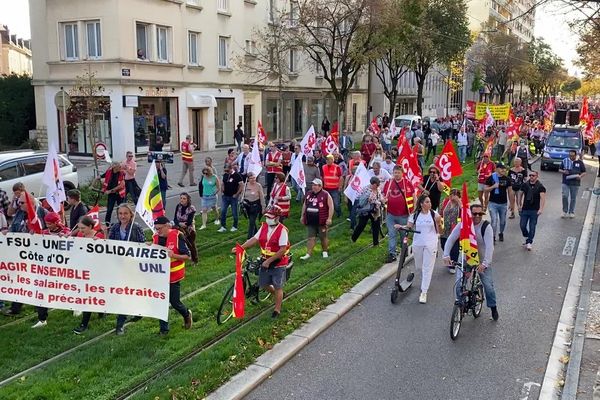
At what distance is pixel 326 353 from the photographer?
302 inches

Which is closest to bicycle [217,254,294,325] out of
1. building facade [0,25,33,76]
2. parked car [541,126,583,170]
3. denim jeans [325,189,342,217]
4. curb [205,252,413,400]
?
curb [205,252,413,400]

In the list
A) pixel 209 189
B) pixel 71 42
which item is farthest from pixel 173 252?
pixel 71 42

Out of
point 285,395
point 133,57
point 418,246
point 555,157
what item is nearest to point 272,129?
point 133,57

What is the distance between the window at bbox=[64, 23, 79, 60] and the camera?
91.0 ft

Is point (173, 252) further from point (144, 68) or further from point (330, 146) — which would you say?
point (144, 68)

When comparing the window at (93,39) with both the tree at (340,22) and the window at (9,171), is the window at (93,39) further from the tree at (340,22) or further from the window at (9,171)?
the window at (9,171)

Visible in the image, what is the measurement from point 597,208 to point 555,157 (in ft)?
28.9

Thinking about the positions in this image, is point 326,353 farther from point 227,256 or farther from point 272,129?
point 272,129

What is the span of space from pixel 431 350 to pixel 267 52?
1141 inches

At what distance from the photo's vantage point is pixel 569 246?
44.1 ft

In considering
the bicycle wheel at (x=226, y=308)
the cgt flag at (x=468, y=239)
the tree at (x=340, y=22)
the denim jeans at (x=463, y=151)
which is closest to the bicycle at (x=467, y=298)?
the cgt flag at (x=468, y=239)

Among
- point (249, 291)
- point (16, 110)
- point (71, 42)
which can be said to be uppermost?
point (71, 42)

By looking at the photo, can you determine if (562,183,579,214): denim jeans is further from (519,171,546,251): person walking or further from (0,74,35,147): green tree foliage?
(0,74,35,147): green tree foliage

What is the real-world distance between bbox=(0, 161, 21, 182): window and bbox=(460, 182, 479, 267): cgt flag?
11.7m
